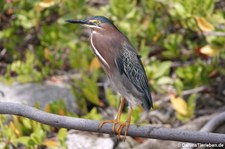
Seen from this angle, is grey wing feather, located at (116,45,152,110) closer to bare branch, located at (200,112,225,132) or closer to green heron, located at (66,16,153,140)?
green heron, located at (66,16,153,140)

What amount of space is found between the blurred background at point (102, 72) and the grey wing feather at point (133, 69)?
2.66ft

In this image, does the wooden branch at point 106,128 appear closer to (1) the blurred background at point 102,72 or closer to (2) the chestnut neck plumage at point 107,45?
(2) the chestnut neck plumage at point 107,45

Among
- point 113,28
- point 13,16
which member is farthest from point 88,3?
point 113,28

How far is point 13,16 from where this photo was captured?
4.44 m

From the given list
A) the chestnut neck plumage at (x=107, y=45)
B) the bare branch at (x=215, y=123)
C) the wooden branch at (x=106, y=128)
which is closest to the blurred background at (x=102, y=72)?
the bare branch at (x=215, y=123)

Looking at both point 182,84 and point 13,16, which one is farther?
point 13,16

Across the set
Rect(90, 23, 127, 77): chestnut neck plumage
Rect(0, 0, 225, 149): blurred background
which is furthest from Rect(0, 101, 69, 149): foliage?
Rect(90, 23, 127, 77): chestnut neck plumage

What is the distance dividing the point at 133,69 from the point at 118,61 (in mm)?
105

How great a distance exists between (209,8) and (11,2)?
158cm

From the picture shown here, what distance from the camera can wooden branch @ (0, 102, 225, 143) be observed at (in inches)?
86.1

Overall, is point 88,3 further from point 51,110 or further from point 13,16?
point 51,110

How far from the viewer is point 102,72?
4035 mm

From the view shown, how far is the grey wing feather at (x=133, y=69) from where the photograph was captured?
2439 mm

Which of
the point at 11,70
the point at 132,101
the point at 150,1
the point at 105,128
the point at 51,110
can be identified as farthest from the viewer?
the point at 11,70
